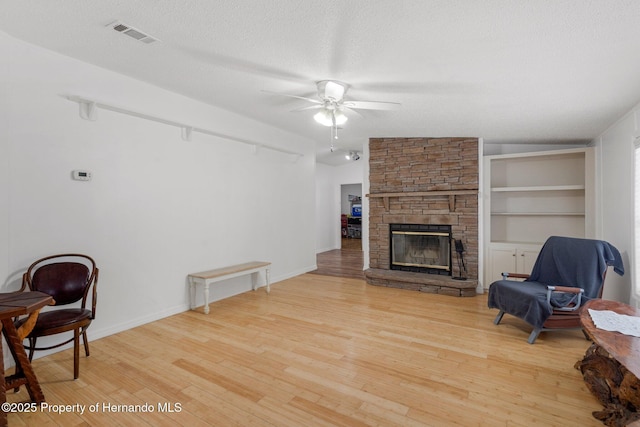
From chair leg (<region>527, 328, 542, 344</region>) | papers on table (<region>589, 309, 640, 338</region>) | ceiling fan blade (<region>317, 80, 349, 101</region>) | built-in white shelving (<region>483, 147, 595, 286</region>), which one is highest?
ceiling fan blade (<region>317, 80, 349, 101</region>)

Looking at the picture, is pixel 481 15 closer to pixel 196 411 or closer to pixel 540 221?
pixel 196 411

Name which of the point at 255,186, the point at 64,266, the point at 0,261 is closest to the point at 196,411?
the point at 64,266

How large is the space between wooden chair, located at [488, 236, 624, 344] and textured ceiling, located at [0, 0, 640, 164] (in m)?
1.52

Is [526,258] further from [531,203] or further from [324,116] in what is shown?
[324,116]

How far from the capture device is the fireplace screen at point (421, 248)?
5145 mm

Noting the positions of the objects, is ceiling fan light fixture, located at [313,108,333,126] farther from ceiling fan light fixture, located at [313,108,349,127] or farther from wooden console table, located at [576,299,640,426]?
wooden console table, located at [576,299,640,426]

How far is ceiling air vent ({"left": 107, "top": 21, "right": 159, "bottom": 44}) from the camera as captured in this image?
2250 mm

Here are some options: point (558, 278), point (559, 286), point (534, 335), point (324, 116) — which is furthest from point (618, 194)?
point (324, 116)

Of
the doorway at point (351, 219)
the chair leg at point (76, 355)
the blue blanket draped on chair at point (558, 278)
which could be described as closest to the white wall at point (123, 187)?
the chair leg at point (76, 355)

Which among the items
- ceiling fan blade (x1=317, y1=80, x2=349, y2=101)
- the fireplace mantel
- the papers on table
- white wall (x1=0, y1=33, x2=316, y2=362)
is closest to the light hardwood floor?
the papers on table

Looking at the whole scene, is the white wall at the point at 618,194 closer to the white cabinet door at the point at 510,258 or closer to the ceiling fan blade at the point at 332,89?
the white cabinet door at the point at 510,258

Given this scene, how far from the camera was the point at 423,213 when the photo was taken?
17.3ft

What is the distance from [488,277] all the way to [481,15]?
411 centimetres

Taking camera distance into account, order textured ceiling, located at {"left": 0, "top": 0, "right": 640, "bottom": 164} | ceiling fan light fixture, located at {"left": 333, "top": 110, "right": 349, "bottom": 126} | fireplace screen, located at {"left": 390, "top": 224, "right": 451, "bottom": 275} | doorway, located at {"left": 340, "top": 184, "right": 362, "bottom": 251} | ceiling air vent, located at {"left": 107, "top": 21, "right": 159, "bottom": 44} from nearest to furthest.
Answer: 1. textured ceiling, located at {"left": 0, "top": 0, "right": 640, "bottom": 164}
2. ceiling air vent, located at {"left": 107, "top": 21, "right": 159, "bottom": 44}
3. ceiling fan light fixture, located at {"left": 333, "top": 110, "right": 349, "bottom": 126}
4. fireplace screen, located at {"left": 390, "top": 224, "right": 451, "bottom": 275}
5. doorway, located at {"left": 340, "top": 184, "right": 362, "bottom": 251}
